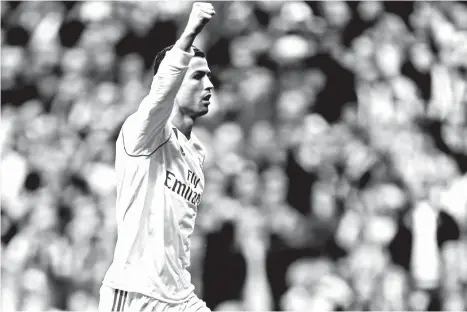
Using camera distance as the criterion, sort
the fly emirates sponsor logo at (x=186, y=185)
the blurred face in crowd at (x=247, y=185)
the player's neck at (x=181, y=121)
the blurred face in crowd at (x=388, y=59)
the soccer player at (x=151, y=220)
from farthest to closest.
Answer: the blurred face in crowd at (x=388, y=59), the blurred face in crowd at (x=247, y=185), the player's neck at (x=181, y=121), the fly emirates sponsor logo at (x=186, y=185), the soccer player at (x=151, y=220)

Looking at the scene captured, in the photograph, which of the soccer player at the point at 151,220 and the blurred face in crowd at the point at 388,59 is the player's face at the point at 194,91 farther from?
the blurred face in crowd at the point at 388,59

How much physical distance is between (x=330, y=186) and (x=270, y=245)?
524mm

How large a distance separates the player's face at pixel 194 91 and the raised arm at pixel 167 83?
25 cm

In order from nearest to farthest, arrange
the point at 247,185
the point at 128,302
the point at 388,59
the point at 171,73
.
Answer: the point at 171,73 → the point at 128,302 → the point at 247,185 → the point at 388,59

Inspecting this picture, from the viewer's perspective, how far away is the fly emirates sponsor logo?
7.47 ft

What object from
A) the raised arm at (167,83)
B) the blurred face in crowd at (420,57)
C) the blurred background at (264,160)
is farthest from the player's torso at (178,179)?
the blurred face in crowd at (420,57)

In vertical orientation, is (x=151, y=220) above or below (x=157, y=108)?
below

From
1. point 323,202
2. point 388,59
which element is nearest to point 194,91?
point 323,202

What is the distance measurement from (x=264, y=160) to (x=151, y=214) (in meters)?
2.62

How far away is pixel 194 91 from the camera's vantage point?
2.38m

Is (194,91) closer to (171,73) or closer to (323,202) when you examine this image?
(171,73)

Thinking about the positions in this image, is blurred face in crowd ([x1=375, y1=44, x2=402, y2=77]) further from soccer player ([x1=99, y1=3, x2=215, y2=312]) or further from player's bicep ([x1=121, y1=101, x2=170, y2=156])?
player's bicep ([x1=121, y1=101, x2=170, y2=156])

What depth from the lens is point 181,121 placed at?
2.41 meters

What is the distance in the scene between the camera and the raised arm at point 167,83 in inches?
81.3
